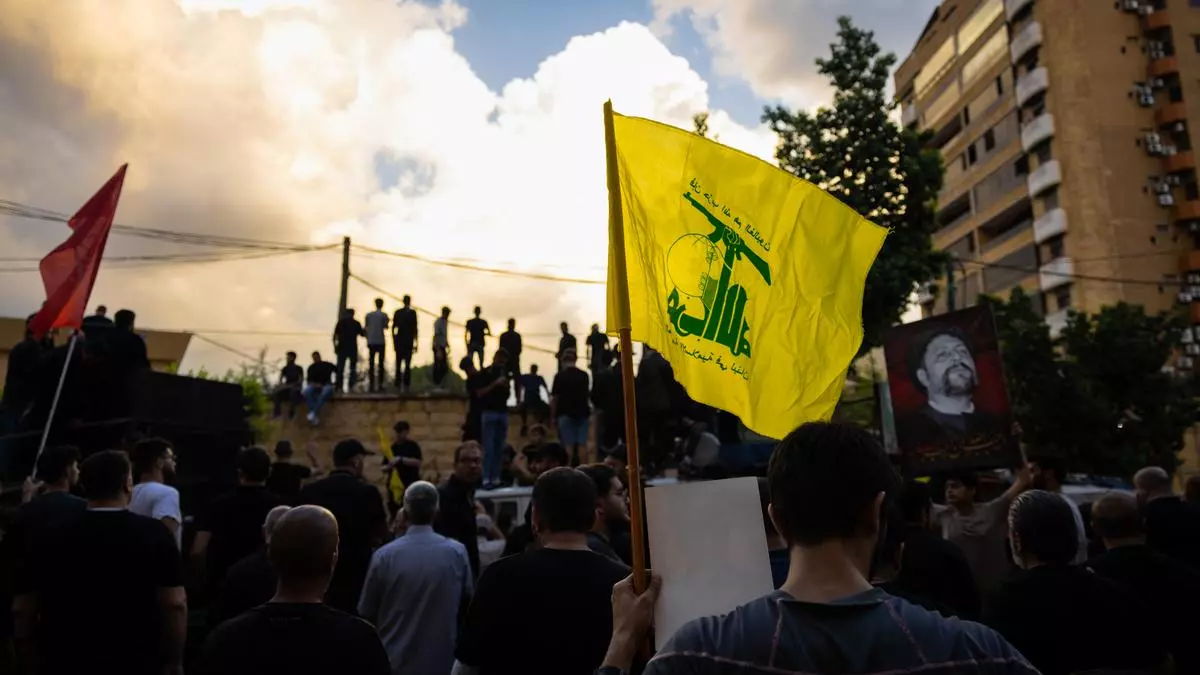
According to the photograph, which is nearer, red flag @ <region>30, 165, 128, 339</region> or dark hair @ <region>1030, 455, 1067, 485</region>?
dark hair @ <region>1030, 455, 1067, 485</region>

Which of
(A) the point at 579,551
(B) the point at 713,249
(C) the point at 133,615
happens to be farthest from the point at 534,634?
(C) the point at 133,615

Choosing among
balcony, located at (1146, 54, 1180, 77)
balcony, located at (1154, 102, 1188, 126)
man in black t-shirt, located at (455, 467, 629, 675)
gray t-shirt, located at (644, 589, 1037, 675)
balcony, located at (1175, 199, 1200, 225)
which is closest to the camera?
gray t-shirt, located at (644, 589, 1037, 675)

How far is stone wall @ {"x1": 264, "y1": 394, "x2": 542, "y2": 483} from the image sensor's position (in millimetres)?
17516

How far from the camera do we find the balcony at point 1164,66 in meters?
42.5

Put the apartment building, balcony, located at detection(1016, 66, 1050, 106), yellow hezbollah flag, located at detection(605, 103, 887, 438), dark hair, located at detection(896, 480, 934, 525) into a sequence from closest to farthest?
yellow hezbollah flag, located at detection(605, 103, 887, 438) → dark hair, located at detection(896, 480, 934, 525) → the apartment building → balcony, located at detection(1016, 66, 1050, 106)

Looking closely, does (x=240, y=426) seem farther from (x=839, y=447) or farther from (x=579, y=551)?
(x=839, y=447)

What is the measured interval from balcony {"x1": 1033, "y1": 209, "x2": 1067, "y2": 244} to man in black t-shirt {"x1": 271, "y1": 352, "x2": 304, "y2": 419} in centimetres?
3697

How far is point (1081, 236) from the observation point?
136 feet

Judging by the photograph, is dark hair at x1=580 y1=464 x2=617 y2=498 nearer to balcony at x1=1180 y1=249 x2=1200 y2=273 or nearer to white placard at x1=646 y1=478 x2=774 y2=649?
white placard at x1=646 y1=478 x2=774 y2=649

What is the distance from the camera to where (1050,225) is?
Answer: 140 ft

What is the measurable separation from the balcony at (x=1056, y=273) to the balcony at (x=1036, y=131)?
5.76 meters

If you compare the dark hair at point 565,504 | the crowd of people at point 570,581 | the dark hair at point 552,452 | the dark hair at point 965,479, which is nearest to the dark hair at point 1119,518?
the crowd of people at point 570,581

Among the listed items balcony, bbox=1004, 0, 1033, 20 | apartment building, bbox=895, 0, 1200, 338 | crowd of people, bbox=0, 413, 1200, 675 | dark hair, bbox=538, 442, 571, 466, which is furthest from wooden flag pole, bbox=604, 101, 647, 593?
balcony, bbox=1004, 0, 1033, 20

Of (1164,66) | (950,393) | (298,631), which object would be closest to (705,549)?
(298,631)
